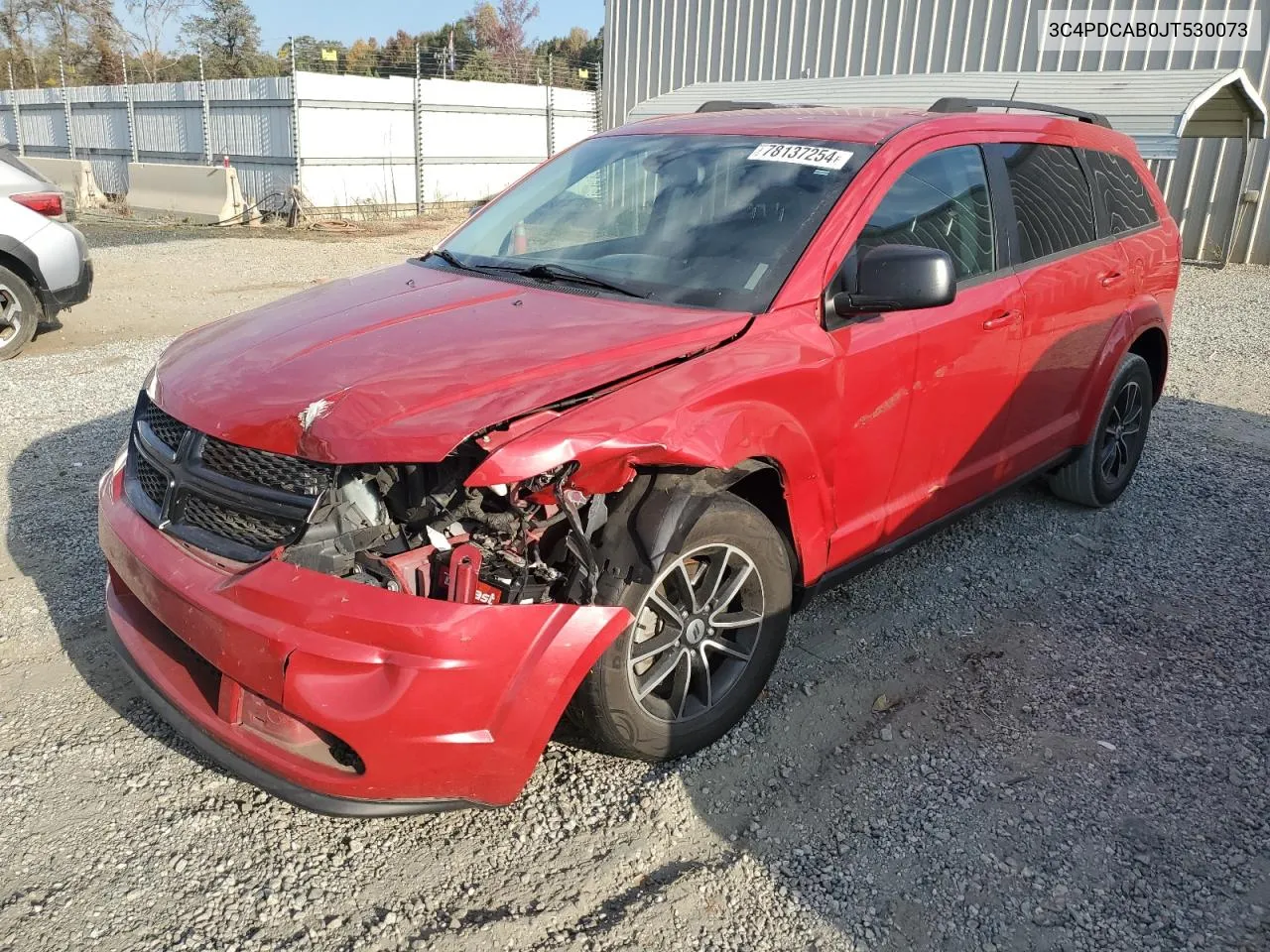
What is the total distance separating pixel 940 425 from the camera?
370 cm

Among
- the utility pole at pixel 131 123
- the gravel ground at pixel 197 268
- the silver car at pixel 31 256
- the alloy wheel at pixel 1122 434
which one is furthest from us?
the utility pole at pixel 131 123

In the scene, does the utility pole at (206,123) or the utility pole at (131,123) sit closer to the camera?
the utility pole at (206,123)

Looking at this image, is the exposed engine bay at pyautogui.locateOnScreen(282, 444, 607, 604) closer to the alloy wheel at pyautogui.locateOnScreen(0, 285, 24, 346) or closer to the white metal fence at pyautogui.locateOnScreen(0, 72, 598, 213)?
the alloy wheel at pyautogui.locateOnScreen(0, 285, 24, 346)

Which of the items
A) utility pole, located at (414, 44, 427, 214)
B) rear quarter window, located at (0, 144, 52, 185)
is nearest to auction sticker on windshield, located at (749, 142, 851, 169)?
rear quarter window, located at (0, 144, 52, 185)

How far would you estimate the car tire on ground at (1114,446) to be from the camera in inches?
195

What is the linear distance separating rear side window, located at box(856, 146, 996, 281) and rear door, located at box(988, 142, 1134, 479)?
0.21m

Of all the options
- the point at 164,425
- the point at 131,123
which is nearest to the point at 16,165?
the point at 164,425

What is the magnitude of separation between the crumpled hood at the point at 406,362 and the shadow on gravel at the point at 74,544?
1085mm

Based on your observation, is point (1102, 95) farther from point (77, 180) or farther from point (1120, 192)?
point (77, 180)

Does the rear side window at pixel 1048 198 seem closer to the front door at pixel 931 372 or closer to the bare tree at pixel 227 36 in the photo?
the front door at pixel 931 372

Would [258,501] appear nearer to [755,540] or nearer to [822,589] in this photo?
[755,540]

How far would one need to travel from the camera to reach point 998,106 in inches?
184

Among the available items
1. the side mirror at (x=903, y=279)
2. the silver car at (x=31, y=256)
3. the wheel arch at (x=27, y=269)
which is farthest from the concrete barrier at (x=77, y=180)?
the side mirror at (x=903, y=279)

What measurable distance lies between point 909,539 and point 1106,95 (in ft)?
34.5
